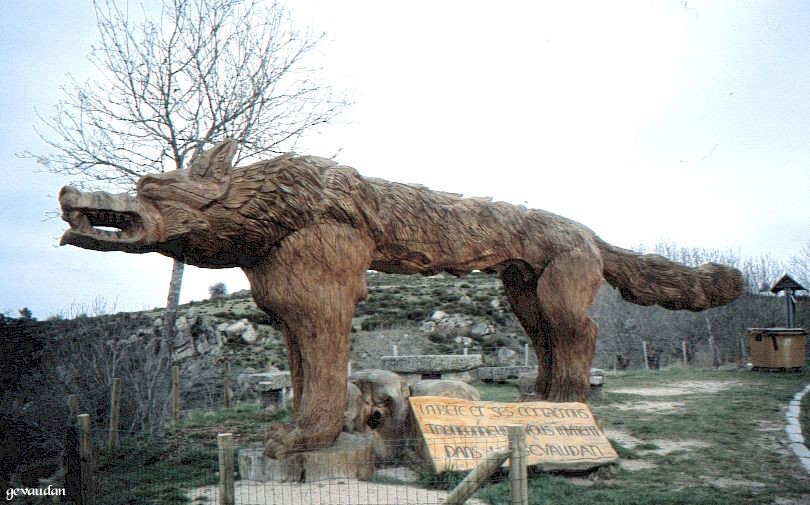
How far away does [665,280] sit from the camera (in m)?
7.70

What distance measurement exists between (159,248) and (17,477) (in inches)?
167

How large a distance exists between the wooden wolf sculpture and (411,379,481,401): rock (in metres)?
1.08

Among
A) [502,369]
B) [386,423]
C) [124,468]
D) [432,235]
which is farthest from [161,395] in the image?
[502,369]

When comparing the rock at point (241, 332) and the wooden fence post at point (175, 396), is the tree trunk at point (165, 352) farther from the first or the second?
the rock at point (241, 332)

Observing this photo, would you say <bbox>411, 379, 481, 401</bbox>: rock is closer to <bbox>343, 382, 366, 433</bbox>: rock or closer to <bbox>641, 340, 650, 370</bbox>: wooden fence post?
<bbox>343, 382, 366, 433</bbox>: rock

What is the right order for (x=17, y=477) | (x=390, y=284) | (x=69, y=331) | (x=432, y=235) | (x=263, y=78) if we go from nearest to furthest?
1. (x=432, y=235)
2. (x=17, y=477)
3. (x=263, y=78)
4. (x=69, y=331)
5. (x=390, y=284)

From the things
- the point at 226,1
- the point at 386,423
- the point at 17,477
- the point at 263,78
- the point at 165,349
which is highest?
the point at 226,1

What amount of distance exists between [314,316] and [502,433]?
2.13 metres

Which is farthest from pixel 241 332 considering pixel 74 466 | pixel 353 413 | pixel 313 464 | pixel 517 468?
pixel 517 468

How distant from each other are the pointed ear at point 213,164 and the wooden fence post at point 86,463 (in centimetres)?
209

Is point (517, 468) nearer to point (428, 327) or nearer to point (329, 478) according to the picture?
point (329, 478)

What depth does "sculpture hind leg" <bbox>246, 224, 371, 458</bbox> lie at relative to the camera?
560 centimetres

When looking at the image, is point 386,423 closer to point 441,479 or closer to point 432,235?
point 441,479

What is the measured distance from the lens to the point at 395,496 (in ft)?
16.4
